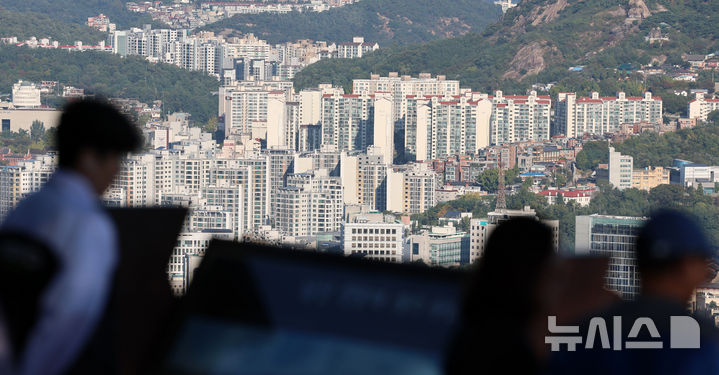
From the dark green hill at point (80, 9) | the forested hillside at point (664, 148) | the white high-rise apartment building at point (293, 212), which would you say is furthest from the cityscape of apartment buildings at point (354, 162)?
the dark green hill at point (80, 9)

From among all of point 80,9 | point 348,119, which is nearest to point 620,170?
point 348,119

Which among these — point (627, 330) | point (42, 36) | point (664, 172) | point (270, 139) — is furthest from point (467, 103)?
point (627, 330)

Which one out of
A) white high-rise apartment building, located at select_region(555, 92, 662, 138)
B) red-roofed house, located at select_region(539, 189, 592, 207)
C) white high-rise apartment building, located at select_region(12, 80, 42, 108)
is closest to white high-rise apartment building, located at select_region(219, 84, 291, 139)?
white high-rise apartment building, located at select_region(12, 80, 42, 108)

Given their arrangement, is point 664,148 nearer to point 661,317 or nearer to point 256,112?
point 256,112

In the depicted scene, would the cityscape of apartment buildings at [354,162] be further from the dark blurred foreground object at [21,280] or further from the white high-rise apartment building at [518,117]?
the dark blurred foreground object at [21,280]

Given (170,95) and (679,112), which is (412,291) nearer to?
(679,112)

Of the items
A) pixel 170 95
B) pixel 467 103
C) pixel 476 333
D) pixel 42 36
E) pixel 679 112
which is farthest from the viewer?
pixel 42 36

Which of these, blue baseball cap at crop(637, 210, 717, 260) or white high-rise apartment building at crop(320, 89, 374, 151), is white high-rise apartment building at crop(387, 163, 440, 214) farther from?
blue baseball cap at crop(637, 210, 717, 260)
